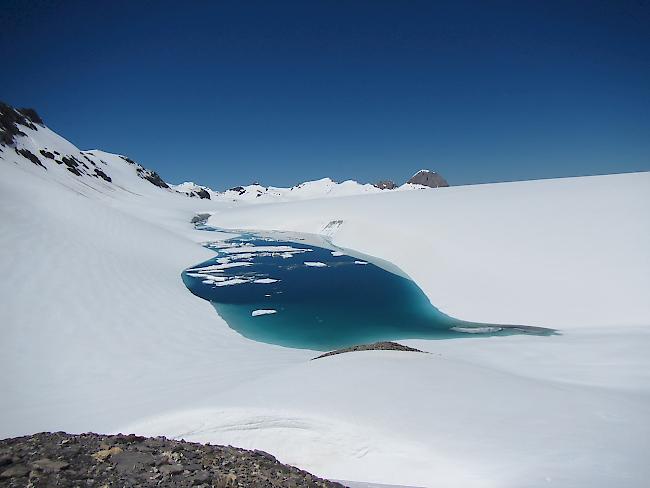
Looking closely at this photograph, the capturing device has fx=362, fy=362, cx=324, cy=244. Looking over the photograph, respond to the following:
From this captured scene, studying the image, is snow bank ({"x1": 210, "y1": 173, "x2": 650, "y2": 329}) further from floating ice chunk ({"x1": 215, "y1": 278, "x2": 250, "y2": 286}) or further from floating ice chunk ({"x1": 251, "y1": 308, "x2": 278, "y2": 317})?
floating ice chunk ({"x1": 215, "y1": 278, "x2": 250, "y2": 286})

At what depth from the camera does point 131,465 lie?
124 inches

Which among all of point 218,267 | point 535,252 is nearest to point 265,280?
point 218,267

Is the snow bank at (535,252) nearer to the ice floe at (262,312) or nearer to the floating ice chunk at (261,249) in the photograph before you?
the floating ice chunk at (261,249)

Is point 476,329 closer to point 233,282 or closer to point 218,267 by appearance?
point 233,282

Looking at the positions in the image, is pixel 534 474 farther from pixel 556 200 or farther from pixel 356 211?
pixel 356 211

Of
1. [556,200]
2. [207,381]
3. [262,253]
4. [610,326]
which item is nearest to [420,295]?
[610,326]

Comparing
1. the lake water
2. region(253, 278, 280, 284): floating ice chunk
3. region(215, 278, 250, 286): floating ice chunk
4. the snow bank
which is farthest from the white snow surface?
region(253, 278, 280, 284): floating ice chunk

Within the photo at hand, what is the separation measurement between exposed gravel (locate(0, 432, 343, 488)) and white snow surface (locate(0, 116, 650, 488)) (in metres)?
1.31

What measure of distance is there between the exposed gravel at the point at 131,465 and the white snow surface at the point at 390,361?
1314mm

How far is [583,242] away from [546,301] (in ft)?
16.6

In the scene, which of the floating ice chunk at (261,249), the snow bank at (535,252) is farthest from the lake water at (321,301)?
the floating ice chunk at (261,249)

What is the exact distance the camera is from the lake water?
1225 cm

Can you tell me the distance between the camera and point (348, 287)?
18.5 meters

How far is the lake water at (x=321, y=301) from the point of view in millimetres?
12250
